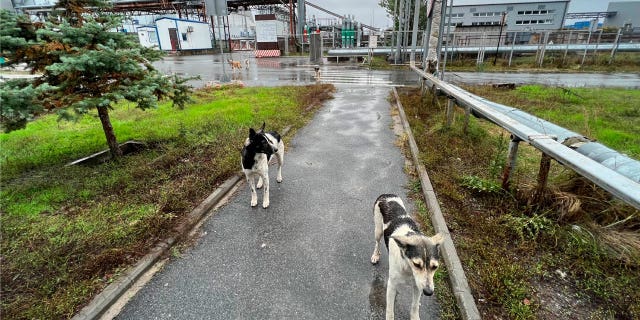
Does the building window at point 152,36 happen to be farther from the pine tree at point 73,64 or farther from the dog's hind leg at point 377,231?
the dog's hind leg at point 377,231

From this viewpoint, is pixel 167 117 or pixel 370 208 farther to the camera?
pixel 167 117

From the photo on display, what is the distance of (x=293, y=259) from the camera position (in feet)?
10.7

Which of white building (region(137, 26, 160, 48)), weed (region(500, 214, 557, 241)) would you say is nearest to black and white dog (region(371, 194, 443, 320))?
weed (region(500, 214, 557, 241))

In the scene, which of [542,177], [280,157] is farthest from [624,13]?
[280,157]

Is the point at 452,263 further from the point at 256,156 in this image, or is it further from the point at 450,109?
the point at 450,109

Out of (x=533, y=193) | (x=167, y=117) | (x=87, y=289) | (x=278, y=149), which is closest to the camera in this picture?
(x=87, y=289)

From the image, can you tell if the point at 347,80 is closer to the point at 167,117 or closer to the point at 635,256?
the point at 167,117

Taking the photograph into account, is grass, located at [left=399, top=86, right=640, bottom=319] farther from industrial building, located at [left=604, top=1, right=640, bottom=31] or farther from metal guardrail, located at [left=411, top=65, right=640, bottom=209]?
industrial building, located at [left=604, top=1, right=640, bottom=31]

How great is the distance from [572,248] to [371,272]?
7.04 ft

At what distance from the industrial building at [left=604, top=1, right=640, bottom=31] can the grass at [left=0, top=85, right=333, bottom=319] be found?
71.0 meters

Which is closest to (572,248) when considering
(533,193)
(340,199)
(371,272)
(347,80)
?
(533,193)

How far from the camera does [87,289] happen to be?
2.66 metres

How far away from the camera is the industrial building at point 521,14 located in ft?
158

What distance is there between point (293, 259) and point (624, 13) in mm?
77693
